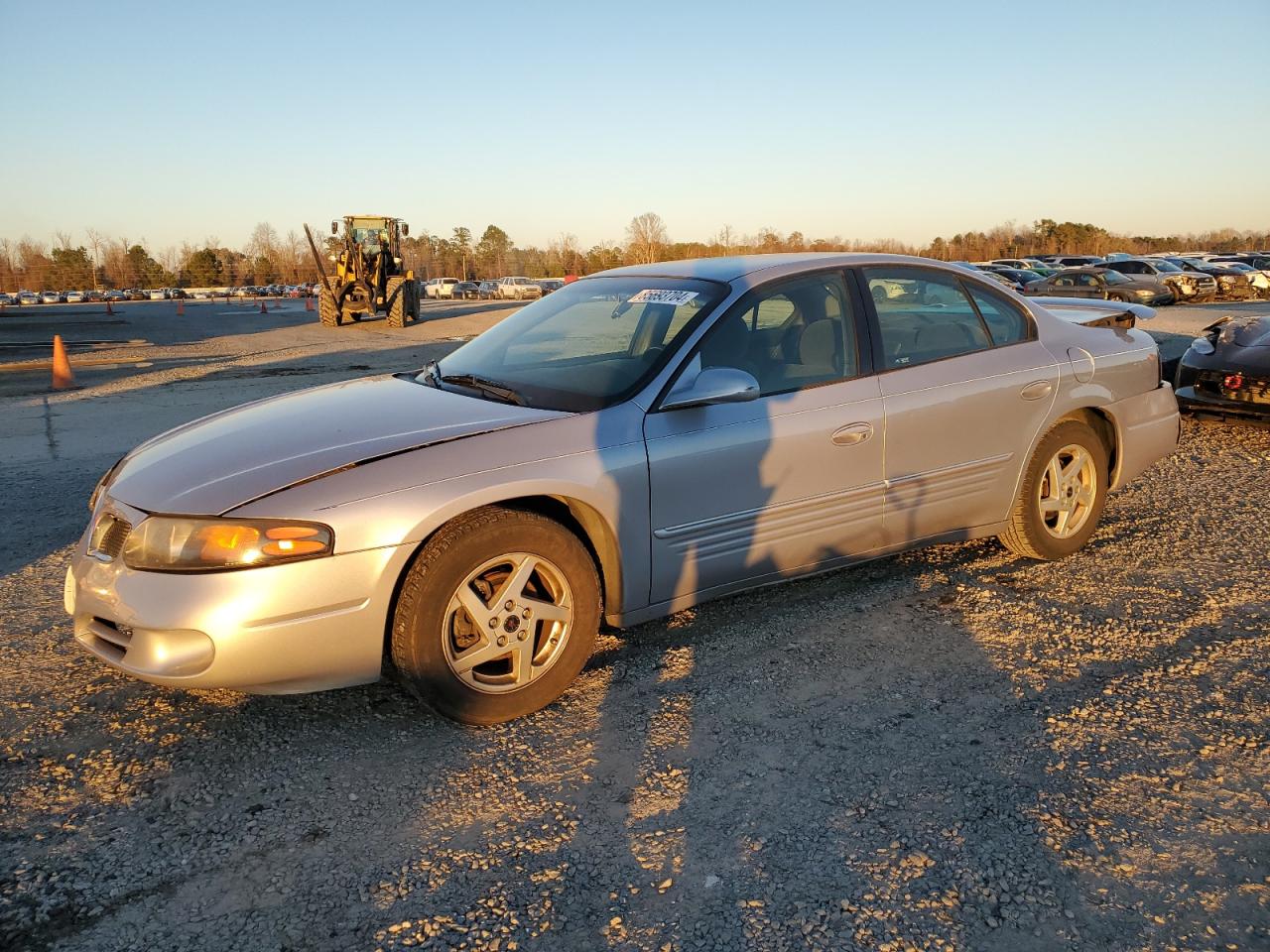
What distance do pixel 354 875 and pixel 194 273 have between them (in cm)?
11482

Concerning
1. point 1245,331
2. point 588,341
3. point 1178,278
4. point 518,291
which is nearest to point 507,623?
point 588,341

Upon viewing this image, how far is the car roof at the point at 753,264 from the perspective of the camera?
13.5 feet

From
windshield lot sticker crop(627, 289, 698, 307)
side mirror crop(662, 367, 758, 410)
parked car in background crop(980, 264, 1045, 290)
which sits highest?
parked car in background crop(980, 264, 1045, 290)

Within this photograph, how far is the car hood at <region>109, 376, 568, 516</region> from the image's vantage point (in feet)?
9.92

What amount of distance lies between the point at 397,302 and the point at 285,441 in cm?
2529

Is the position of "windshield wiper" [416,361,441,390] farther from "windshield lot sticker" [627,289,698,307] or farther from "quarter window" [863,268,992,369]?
"quarter window" [863,268,992,369]

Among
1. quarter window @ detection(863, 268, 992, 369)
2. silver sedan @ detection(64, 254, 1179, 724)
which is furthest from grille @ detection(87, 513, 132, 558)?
quarter window @ detection(863, 268, 992, 369)

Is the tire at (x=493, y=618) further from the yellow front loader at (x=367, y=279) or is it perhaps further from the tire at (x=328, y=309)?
the tire at (x=328, y=309)

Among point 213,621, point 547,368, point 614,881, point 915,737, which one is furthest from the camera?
point 547,368

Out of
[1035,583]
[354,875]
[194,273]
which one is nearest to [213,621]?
[354,875]

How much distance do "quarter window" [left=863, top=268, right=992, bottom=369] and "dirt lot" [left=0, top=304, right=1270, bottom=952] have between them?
3.61 ft

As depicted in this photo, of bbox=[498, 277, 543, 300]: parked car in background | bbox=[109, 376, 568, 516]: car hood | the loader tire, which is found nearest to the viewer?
bbox=[109, 376, 568, 516]: car hood

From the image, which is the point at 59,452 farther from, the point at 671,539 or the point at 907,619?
the point at 907,619

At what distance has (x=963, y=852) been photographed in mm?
2488
